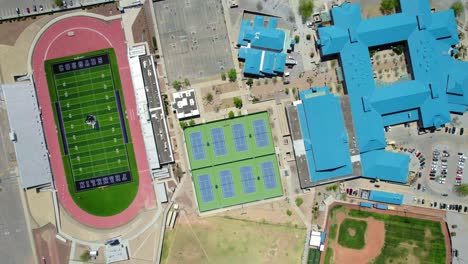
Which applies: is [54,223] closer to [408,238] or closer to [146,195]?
[146,195]

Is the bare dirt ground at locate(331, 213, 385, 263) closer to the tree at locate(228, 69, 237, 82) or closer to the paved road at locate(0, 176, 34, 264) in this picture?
the tree at locate(228, 69, 237, 82)

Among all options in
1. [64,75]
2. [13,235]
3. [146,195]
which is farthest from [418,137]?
[13,235]

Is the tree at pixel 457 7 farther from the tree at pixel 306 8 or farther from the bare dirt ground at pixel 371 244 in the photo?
the bare dirt ground at pixel 371 244

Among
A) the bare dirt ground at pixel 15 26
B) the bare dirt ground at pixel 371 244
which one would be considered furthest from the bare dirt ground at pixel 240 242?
the bare dirt ground at pixel 15 26

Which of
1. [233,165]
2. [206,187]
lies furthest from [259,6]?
[206,187]

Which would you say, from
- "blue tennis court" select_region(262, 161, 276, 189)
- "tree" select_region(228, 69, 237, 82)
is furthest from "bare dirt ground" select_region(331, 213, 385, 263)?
"tree" select_region(228, 69, 237, 82)
